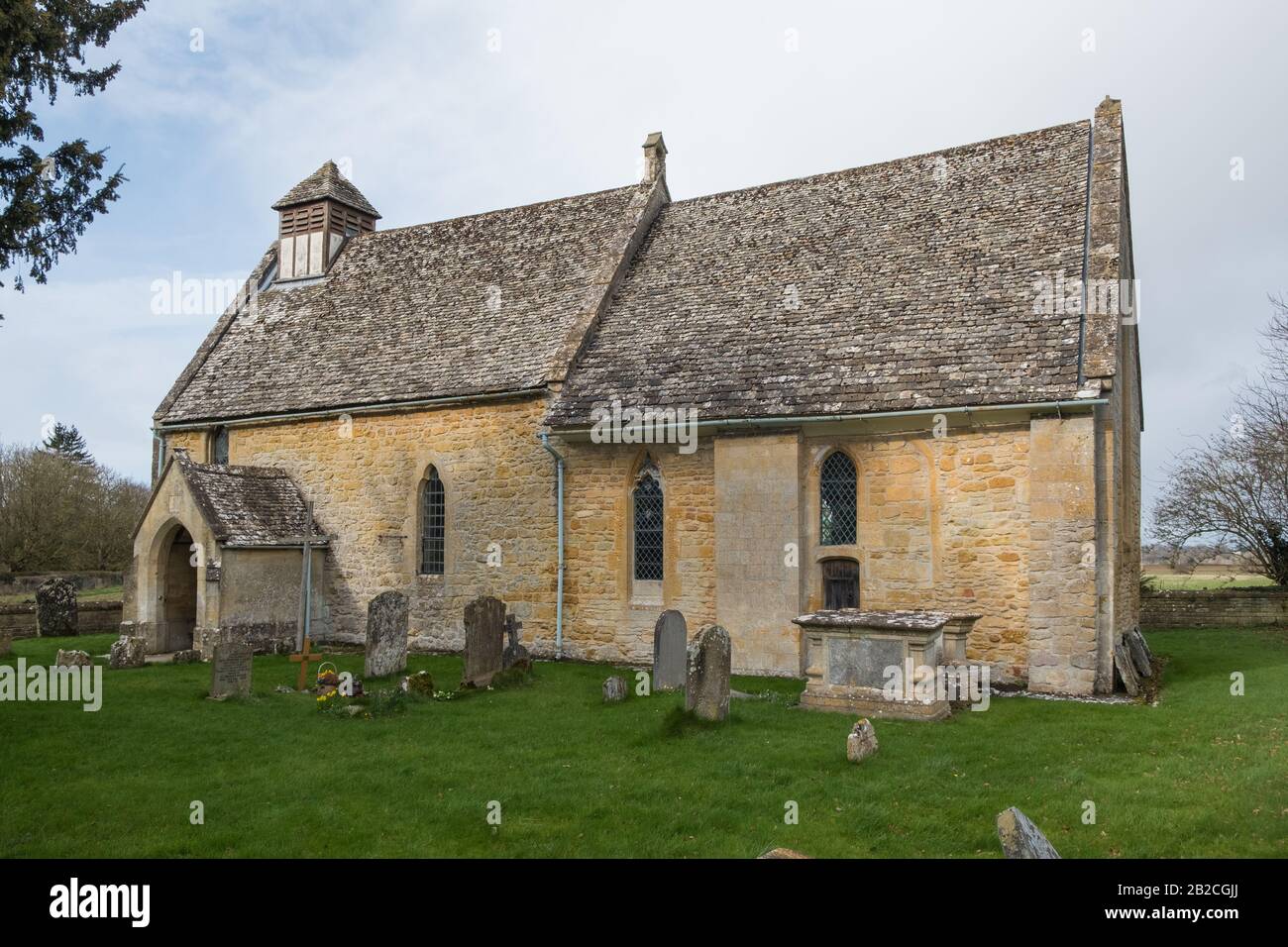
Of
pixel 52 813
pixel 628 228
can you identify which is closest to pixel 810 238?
pixel 628 228

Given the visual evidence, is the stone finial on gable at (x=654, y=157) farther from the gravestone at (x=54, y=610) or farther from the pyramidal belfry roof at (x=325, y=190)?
the gravestone at (x=54, y=610)

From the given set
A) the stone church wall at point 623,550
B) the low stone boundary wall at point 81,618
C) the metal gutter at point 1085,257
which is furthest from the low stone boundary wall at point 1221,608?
the low stone boundary wall at point 81,618

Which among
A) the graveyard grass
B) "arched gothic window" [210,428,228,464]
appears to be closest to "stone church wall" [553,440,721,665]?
the graveyard grass

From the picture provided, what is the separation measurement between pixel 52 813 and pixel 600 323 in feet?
46.1

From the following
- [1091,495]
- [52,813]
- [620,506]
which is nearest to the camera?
[52,813]

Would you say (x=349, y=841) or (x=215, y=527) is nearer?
(x=349, y=841)

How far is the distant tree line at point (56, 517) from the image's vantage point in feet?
123

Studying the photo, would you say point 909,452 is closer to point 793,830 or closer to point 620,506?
point 620,506

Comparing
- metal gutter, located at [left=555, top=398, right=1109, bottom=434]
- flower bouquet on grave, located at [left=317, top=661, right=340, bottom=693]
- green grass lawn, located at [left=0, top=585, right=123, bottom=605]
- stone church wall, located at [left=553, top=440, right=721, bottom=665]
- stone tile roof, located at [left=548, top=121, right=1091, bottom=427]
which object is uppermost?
stone tile roof, located at [left=548, top=121, right=1091, bottom=427]

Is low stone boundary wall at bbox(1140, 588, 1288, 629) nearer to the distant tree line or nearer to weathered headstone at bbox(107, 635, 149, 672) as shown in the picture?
weathered headstone at bbox(107, 635, 149, 672)

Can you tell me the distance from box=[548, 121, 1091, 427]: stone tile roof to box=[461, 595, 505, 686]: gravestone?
4445 millimetres

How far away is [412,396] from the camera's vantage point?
802 inches

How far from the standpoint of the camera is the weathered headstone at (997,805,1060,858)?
604 cm

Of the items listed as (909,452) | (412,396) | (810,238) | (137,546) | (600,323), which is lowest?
(137,546)
